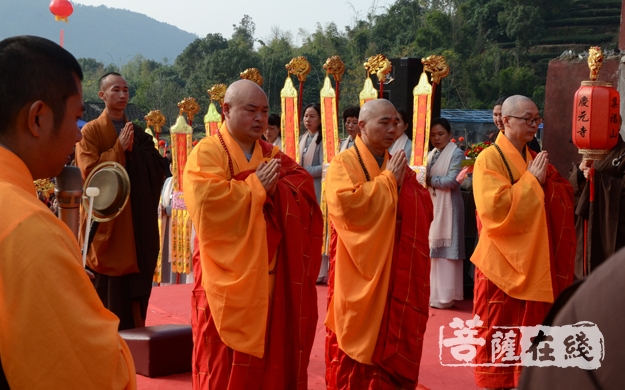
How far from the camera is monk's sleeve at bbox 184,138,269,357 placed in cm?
392

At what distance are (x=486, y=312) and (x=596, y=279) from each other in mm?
3986

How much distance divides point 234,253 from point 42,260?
101 inches

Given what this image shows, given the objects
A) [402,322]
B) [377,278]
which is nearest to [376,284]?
[377,278]

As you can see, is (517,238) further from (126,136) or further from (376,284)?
(126,136)

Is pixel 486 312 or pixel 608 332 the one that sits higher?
pixel 608 332

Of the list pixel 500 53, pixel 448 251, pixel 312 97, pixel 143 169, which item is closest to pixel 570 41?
pixel 500 53

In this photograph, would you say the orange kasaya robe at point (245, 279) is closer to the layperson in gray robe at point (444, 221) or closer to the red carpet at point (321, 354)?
the red carpet at point (321, 354)

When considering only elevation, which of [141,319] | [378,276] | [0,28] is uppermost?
[0,28]

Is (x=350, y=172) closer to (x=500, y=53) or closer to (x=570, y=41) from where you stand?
(x=500, y=53)

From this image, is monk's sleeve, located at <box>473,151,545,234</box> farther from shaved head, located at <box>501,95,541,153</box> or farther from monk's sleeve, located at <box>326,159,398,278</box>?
monk's sleeve, located at <box>326,159,398,278</box>

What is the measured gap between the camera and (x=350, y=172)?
4.54 m

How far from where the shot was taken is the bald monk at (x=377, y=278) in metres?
4.36

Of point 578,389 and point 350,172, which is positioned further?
point 350,172

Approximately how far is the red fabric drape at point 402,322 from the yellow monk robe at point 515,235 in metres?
0.51
